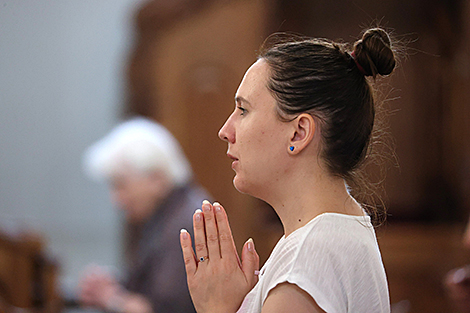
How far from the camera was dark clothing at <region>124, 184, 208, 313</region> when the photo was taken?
2789 mm

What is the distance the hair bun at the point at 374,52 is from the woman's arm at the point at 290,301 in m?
0.57

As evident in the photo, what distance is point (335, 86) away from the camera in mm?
1227

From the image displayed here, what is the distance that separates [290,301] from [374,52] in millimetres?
619

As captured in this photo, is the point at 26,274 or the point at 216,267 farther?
the point at 26,274

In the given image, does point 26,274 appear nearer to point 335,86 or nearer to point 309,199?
point 309,199

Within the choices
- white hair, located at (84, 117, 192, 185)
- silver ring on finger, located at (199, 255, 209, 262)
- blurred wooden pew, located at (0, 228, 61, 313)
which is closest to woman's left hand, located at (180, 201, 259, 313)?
silver ring on finger, located at (199, 255, 209, 262)

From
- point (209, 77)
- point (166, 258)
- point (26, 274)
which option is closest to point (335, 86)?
point (166, 258)

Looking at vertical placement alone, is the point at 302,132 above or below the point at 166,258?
above

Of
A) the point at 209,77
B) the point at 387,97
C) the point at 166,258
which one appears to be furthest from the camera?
the point at 209,77

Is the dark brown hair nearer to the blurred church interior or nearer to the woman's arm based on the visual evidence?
the woman's arm

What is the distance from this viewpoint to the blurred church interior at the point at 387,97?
4617 mm

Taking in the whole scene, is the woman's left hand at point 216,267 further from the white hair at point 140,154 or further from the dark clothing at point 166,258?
the white hair at point 140,154

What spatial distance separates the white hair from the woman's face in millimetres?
1935

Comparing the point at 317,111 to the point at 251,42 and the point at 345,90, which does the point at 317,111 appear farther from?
the point at 251,42
